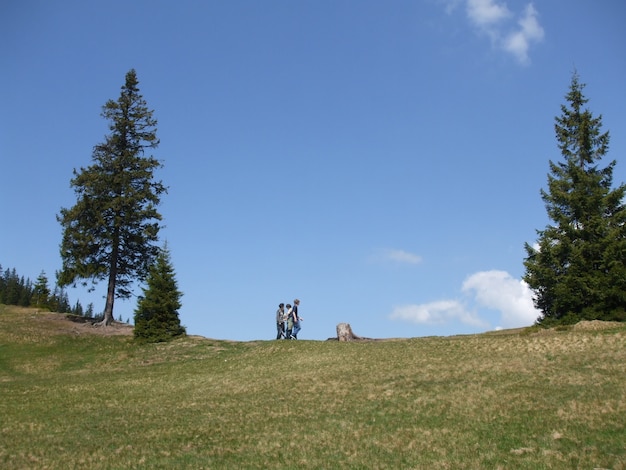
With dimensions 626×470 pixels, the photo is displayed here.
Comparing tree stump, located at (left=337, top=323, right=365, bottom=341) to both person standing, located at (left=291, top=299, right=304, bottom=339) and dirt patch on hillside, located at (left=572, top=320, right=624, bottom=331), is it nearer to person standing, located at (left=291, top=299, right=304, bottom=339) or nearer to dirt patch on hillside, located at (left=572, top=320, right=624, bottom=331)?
person standing, located at (left=291, top=299, right=304, bottom=339)

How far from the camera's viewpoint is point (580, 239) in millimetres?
38156

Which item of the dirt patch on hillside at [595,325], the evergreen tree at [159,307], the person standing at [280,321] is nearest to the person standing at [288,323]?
the person standing at [280,321]

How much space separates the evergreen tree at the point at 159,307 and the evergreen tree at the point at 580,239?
25.2 m

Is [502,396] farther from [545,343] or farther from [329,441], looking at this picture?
[545,343]

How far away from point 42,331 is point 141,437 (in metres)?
29.2

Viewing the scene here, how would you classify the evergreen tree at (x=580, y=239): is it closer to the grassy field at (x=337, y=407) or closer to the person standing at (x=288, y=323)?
the grassy field at (x=337, y=407)

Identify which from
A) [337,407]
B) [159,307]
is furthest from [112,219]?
[337,407]

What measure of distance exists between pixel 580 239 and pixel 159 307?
29393 mm

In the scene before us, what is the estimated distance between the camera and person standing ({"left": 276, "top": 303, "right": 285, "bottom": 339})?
120 ft

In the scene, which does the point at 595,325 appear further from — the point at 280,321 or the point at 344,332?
the point at 280,321

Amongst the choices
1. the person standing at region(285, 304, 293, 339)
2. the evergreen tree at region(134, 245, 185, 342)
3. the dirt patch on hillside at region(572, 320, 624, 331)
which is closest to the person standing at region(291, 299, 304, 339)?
the person standing at region(285, 304, 293, 339)

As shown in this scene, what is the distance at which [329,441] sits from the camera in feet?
51.2

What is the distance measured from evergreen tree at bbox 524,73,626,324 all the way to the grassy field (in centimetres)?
506

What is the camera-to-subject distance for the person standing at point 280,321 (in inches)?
1438
